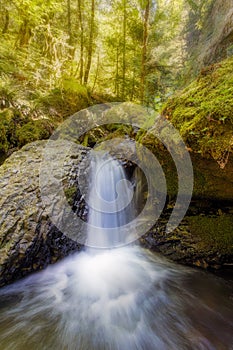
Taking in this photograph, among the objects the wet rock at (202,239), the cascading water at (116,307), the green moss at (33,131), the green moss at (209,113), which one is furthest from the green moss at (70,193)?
the green moss at (33,131)

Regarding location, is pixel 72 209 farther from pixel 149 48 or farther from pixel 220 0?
pixel 149 48

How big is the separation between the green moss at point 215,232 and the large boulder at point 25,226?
79.4 inches

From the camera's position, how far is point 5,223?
266cm

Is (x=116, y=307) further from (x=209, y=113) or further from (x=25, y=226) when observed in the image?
(x=209, y=113)

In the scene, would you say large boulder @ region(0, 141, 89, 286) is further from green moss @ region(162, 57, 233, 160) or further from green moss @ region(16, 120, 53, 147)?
green moss @ region(162, 57, 233, 160)

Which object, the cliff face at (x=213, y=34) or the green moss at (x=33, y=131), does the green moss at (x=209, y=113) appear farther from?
the green moss at (x=33, y=131)

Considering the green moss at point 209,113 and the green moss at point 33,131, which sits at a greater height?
the green moss at point 33,131

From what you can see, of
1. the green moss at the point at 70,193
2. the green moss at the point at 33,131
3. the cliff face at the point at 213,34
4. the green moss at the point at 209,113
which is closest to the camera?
the green moss at the point at 209,113

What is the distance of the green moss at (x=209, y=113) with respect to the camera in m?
2.18

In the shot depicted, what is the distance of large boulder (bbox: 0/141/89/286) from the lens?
2.51 m

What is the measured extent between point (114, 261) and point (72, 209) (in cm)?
116

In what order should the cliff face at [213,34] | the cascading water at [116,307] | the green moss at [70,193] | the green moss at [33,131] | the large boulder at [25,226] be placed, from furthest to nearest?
the cliff face at [213,34]
the green moss at [33,131]
the green moss at [70,193]
the large boulder at [25,226]
the cascading water at [116,307]

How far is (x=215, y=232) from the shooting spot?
312 cm

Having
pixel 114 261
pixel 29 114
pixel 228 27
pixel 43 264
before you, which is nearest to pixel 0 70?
pixel 29 114
